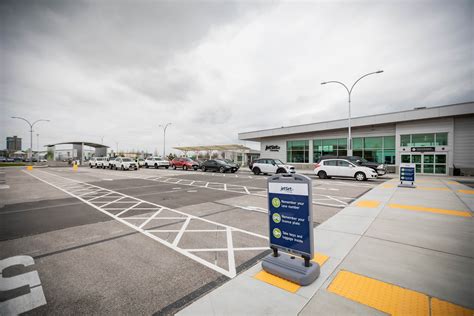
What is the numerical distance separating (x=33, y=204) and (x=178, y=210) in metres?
5.88

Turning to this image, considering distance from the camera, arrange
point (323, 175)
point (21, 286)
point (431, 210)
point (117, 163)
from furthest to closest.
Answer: point (117, 163) < point (323, 175) < point (431, 210) < point (21, 286)

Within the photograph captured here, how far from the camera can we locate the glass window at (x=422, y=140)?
22.3m

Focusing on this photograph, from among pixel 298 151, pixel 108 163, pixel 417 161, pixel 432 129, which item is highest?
pixel 432 129

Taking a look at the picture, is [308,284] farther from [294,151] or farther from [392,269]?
[294,151]

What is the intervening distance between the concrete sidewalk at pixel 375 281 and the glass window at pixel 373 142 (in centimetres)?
2466

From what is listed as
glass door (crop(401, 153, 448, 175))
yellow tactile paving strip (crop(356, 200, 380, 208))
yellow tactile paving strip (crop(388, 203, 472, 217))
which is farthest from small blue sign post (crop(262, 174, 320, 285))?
glass door (crop(401, 153, 448, 175))

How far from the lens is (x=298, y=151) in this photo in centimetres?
3381

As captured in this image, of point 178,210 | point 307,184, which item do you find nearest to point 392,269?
point 307,184

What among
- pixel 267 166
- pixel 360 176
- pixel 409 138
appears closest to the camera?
pixel 360 176

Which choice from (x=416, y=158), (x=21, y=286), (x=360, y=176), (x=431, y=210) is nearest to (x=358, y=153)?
(x=416, y=158)

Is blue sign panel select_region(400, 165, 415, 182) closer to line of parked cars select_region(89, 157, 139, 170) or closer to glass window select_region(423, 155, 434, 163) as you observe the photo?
glass window select_region(423, 155, 434, 163)

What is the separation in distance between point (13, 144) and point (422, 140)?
517ft

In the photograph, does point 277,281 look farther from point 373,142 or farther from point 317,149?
point 317,149

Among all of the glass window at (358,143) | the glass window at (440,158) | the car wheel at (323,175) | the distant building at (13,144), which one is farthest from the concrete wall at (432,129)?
the distant building at (13,144)
